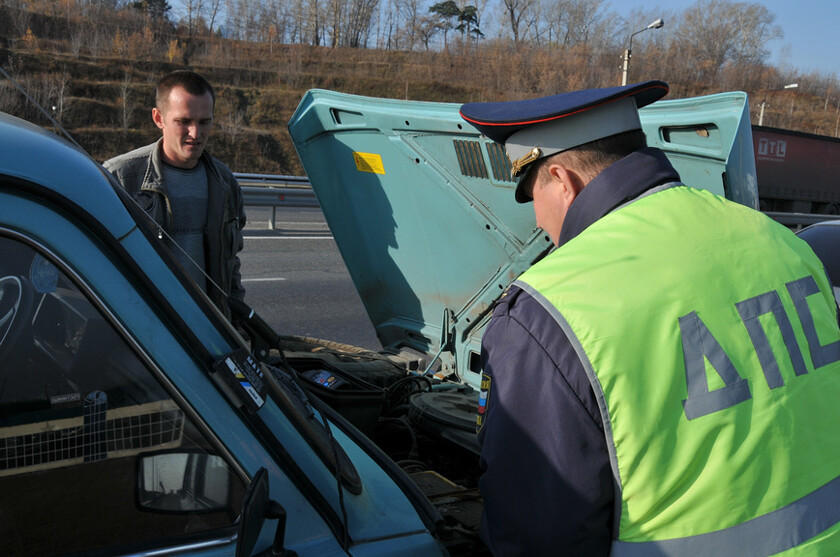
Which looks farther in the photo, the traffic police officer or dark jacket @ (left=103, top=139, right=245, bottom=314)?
dark jacket @ (left=103, top=139, right=245, bottom=314)

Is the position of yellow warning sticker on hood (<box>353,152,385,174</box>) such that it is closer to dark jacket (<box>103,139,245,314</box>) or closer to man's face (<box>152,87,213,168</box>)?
dark jacket (<box>103,139,245,314</box>)

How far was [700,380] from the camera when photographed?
1.15 m

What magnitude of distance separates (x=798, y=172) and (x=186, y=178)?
25.4 meters

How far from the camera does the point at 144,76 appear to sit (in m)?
34.2

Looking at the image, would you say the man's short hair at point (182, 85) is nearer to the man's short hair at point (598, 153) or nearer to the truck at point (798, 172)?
the man's short hair at point (598, 153)

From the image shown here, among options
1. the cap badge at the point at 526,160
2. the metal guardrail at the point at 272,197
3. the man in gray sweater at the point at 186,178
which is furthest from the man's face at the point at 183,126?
the metal guardrail at the point at 272,197

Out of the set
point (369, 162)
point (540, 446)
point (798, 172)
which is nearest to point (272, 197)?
point (369, 162)

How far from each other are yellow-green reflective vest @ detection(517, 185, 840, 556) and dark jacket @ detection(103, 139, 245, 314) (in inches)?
67.6

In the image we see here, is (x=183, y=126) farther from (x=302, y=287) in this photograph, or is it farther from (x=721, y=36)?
(x=721, y=36)

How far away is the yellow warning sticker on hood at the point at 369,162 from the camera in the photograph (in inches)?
137

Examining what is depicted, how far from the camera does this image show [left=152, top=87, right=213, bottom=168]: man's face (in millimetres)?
2832

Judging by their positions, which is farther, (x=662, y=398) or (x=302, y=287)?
(x=302, y=287)

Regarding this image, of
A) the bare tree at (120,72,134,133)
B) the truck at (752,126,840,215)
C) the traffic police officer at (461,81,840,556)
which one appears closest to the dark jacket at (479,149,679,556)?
the traffic police officer at (461,81,840,556)

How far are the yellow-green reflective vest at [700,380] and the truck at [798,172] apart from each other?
22.9m
